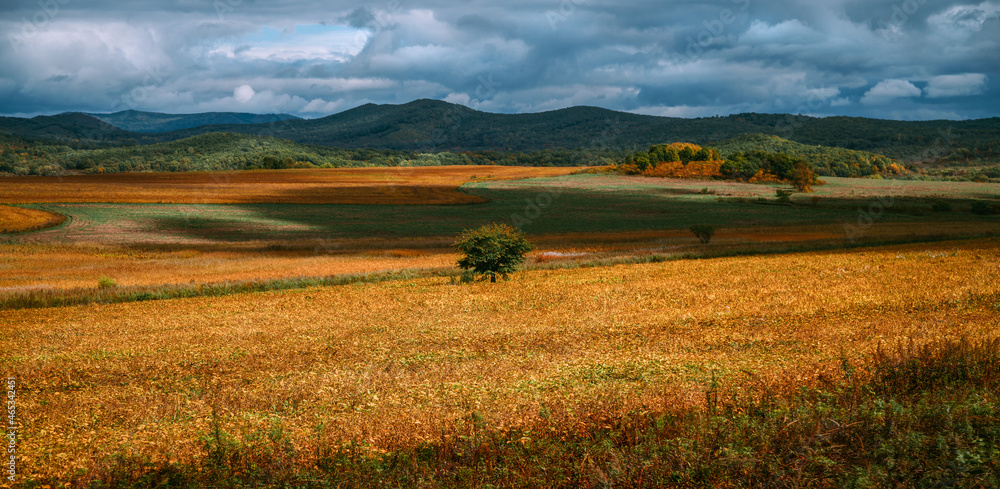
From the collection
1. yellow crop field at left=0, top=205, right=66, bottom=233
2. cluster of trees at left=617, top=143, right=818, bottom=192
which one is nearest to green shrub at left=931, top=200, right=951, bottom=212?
cluster of trees at left=617, top=143, right=818, bottom=192

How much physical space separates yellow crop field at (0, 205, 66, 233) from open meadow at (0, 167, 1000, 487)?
806 inches

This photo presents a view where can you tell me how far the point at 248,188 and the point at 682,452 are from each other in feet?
397

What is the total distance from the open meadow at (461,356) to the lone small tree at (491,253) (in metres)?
1.07

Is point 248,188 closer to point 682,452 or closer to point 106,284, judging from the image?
point 106,284

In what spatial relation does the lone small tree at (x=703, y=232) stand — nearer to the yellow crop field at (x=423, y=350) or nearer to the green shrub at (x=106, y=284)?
the yellow crop field at (x=423, y=350)

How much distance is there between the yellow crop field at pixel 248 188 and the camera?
316 feet

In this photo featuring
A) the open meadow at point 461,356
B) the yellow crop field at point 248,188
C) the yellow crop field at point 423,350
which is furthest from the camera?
the yellow crop field at point 248,188

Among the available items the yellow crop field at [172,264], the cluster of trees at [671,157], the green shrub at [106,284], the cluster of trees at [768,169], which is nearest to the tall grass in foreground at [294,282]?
the green shrub at [106,284]

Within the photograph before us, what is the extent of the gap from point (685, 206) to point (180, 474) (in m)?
96.8

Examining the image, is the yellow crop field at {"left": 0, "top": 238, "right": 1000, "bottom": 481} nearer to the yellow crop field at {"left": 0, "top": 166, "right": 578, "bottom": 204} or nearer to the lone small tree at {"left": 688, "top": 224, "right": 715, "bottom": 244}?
the lone small tree at {"left": 688, "top": 224, "right": 715, "bottom": 244}

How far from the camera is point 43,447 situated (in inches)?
378

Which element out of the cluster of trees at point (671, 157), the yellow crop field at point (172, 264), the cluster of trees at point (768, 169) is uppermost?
the cluster of trees at point (671, 157)

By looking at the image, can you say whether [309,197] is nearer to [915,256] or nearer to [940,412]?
[915,256]

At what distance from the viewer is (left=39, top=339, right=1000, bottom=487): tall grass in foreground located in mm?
7570
